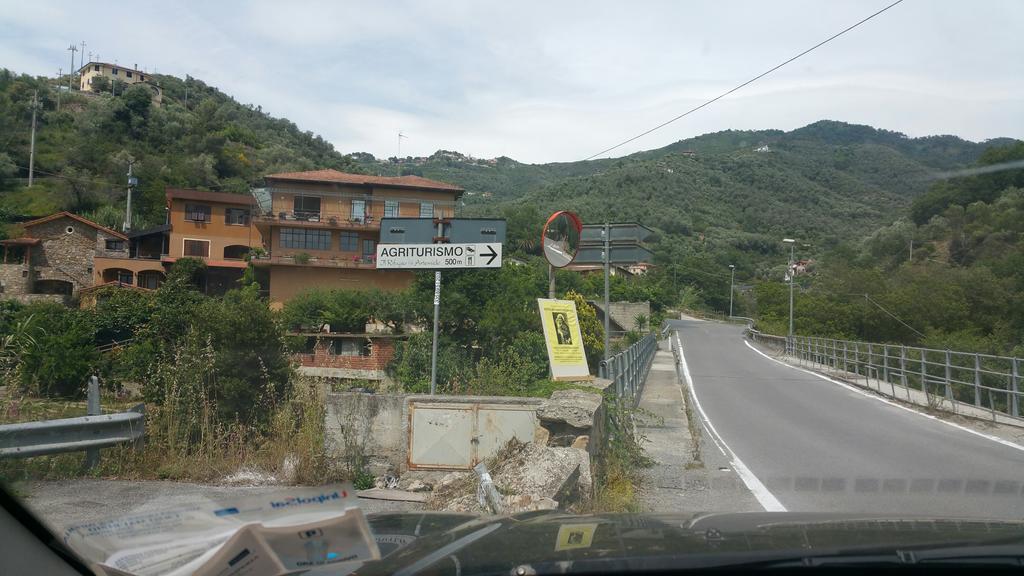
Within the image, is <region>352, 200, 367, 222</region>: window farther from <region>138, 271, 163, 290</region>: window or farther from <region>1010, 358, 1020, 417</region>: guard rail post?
Answer: <region>1010, 358, 1020, 417</region>: guard rail post

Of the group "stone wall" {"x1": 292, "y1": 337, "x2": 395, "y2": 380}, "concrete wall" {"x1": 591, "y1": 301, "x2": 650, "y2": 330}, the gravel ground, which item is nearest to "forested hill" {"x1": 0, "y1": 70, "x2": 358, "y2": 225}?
"stone wall" {"x1": 292, "y1": 337, "x2": 395, "y2": 380}

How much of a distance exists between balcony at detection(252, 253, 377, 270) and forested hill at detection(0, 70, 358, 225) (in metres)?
9.53

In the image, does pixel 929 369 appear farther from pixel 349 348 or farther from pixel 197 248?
pixel 197 248

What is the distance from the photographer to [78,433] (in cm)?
668

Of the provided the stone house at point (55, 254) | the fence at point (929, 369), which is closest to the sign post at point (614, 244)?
the fence at point (929, 369)

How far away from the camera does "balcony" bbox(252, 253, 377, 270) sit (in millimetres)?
41281

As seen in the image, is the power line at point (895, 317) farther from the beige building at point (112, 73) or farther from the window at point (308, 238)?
the beige building at point (112, 73)


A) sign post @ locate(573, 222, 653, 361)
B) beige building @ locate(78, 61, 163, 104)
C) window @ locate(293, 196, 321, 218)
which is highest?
beige building @ locate(78, 61, 163, 104)

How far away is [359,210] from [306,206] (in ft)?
11.6

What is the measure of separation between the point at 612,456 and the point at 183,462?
444 cm

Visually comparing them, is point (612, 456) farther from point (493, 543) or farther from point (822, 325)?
point (822, 325)

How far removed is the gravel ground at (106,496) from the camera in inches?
226

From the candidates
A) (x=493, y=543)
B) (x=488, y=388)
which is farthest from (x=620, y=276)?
(x=493, y=543)

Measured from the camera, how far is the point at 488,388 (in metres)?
9.34
